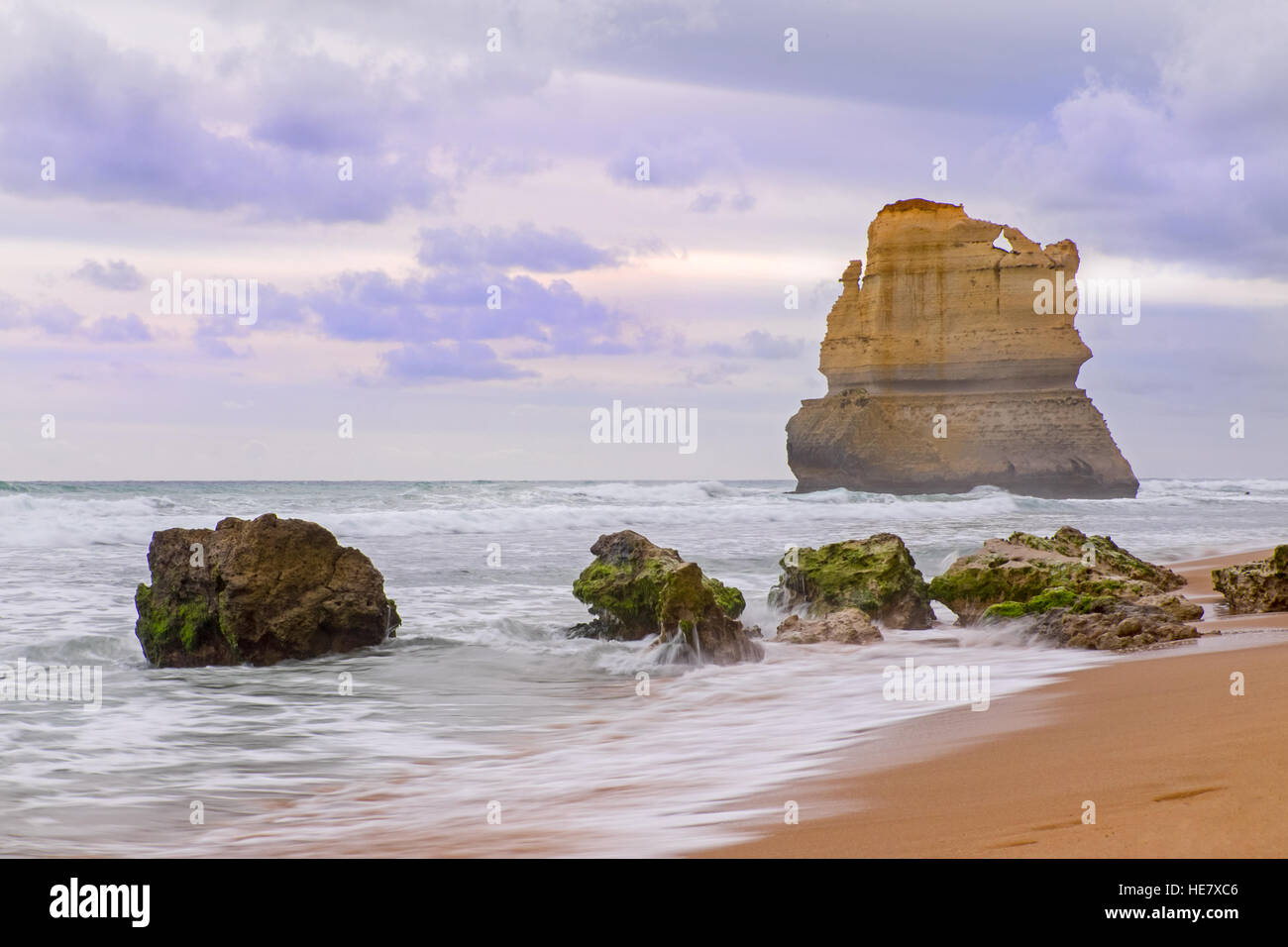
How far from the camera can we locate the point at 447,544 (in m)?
20.0

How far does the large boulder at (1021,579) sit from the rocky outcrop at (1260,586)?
1.98 feet

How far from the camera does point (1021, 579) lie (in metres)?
9.85

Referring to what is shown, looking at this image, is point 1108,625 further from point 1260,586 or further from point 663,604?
point 663,604

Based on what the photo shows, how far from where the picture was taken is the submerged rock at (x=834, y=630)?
29.7 ft

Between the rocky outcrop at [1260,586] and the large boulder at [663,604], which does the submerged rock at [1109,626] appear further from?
the large boulder at [663,604]

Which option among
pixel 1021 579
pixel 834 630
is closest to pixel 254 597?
pixel 834 630

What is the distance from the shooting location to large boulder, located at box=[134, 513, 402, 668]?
8523 millimetres

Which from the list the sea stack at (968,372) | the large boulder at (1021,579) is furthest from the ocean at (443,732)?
the sea stack at (968,372)

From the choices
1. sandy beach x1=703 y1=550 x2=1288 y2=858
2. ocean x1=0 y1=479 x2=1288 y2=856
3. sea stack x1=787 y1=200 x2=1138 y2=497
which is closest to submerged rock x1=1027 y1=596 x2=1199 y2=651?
ocean x1=0 y1=479 x2=1288 y2=856

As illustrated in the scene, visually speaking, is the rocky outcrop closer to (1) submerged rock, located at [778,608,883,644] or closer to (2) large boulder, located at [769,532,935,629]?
(2) large boulder, located at [769,532,935,629]

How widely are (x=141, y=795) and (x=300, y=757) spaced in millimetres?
887

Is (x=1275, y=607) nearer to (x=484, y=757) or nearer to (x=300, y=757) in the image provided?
(x=484, y=757)

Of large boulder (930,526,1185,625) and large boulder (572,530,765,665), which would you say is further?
large boulder (930,526,1185,625)

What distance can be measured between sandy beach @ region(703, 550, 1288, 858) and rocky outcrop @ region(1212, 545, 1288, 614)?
11.0 ft
